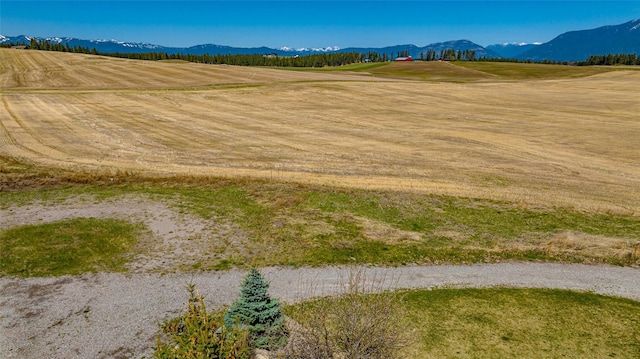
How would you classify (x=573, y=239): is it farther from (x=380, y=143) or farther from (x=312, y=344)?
(x=380, y=143)

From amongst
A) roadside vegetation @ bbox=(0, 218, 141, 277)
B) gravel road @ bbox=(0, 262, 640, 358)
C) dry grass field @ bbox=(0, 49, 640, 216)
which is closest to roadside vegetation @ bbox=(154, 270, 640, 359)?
gravel road @ bbox=(0, 262, 640, 358)

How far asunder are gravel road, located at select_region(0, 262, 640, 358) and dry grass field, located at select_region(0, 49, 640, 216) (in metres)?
8.77

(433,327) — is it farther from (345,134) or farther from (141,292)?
(345,134)

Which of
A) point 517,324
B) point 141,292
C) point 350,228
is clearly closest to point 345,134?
point 350,228

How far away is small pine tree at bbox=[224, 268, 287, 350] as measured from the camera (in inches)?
418

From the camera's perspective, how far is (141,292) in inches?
530

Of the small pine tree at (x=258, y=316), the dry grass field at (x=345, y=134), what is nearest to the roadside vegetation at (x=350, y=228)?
the dry grass field at (x=345, y=134)

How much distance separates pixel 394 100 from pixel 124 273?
5600cm

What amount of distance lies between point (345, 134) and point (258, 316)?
32.4 m

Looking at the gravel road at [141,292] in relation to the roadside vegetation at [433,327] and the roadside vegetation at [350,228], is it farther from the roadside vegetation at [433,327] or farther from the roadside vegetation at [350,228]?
the roadside vegetation at [350,228]

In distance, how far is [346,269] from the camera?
15453 mm

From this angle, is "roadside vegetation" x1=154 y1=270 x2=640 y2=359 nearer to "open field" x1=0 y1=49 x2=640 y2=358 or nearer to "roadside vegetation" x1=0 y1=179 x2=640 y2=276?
"open field" x1=0 y1=49 x2=640 y2=358

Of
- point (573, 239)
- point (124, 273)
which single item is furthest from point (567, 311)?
point (124, 273)

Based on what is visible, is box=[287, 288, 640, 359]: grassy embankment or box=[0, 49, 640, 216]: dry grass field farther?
box=[0, 49, 640, 216]: dry grass field
